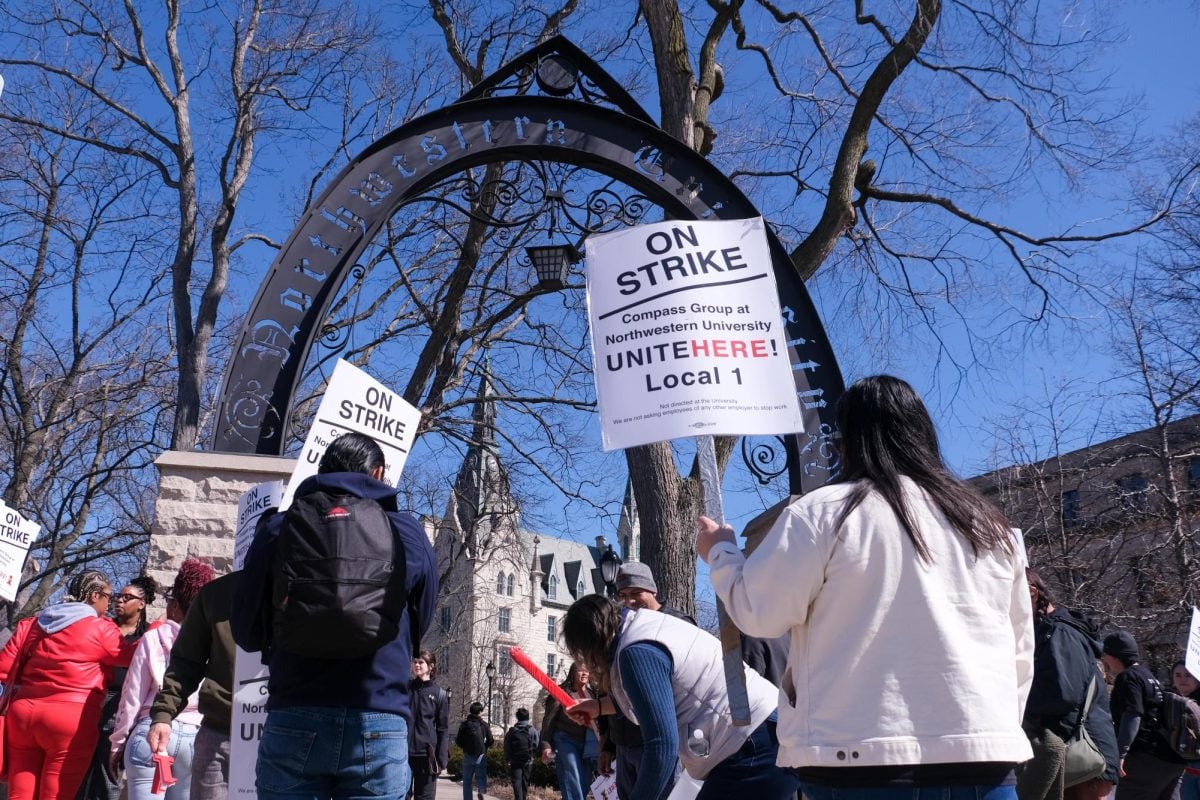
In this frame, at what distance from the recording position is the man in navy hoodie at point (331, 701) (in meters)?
3.44

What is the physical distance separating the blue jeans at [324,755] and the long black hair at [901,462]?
5.51ft

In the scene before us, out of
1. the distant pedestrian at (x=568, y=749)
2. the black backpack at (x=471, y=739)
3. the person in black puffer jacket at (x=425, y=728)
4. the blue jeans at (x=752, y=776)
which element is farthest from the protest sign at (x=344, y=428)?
the black backpack at (x=471, y=739)

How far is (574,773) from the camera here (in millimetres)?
12273

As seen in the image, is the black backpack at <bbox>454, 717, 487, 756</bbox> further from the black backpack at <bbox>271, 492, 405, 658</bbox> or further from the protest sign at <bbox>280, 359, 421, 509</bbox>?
the black backpack at <bbox>271, 492, 405, 658</bbox>

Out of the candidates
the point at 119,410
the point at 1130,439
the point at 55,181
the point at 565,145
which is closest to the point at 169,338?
the point at 119,410

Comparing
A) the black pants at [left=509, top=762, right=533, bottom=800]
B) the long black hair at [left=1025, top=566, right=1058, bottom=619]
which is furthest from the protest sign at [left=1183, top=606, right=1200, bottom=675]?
the black pants at [left=509, top=762, right=533, bottom=800]

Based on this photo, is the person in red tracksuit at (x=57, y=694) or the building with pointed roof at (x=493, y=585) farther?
the building with pointed roof at (x=493, y=585)

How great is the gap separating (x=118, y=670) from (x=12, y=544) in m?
4.51

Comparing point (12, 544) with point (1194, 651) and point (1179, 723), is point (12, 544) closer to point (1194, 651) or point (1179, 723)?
point (1179, 723)

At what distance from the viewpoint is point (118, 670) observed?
25.7 feet

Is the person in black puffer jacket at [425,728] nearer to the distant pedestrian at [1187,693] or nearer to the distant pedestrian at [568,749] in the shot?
the distant pedestrian at [568,749]

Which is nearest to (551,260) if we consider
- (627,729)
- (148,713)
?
(148,713)

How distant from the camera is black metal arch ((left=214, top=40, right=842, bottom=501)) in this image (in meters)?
7.26

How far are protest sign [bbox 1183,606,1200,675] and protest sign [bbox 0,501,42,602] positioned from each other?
10.8 meters
